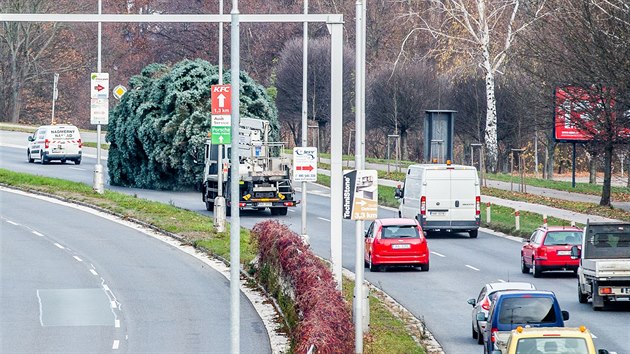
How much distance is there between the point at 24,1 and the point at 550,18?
3735 cm

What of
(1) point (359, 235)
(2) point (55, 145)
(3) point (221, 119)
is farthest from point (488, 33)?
(1) point (359, 235)

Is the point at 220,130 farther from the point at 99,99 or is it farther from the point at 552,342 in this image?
the point at 552,342

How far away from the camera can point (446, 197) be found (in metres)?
41.2

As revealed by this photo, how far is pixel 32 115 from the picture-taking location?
95500 mm

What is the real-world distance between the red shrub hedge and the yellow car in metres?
2.51

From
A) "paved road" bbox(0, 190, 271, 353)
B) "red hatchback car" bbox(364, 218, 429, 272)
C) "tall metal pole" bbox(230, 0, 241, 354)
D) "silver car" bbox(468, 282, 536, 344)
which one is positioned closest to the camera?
"tall metal pole" bbox(230, 0, 241, 354)

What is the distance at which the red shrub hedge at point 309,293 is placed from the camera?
676 inches

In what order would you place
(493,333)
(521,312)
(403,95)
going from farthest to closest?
(403,95) → (521,312) → (493,333)

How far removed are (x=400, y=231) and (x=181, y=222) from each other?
10097 mm

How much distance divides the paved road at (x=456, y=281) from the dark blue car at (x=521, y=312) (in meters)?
1.58

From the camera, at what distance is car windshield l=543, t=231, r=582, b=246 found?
32.2 m

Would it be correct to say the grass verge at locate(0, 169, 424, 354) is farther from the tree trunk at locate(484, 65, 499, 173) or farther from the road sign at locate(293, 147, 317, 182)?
the tree trunk at locate(484, 65, 499, 173)

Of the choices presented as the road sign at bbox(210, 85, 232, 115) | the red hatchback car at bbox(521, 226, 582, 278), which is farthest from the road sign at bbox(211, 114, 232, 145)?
the red hatchback car at bbox(521, 226, 582, 278)

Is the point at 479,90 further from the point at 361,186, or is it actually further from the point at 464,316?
the point at 361,186
